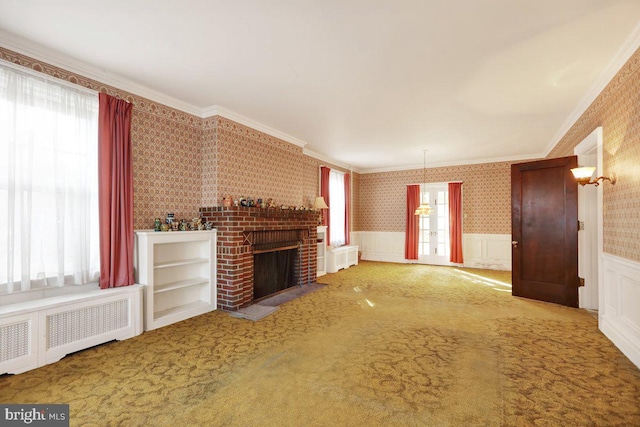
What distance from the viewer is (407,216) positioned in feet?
28.3

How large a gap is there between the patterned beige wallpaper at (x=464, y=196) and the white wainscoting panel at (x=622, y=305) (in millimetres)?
4449

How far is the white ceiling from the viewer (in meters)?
2.31

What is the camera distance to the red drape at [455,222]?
7953mm

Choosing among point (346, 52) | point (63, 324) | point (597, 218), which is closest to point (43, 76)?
point (63, 324)

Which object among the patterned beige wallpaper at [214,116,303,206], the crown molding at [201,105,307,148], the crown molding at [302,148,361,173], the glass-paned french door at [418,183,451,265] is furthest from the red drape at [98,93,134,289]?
the glass-paned french door at [418,183,451,265]

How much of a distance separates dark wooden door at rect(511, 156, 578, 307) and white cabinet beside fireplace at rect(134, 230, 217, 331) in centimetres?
475

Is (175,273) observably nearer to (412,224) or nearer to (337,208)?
(337,208)

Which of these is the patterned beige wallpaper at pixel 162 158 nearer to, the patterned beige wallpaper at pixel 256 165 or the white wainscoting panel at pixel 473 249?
the patterned beige wallpaper at pixel 256 165

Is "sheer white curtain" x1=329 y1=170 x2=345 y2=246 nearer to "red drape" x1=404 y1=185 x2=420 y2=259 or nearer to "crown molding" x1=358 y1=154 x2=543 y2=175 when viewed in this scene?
"crown molding" x1=358 y1=154 x2=543 y2=175

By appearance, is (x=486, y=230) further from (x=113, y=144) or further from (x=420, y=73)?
(x=113, y=144)

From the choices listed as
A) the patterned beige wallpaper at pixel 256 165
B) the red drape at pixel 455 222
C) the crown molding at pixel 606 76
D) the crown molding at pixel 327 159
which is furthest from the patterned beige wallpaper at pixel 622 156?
the crown molding at pixel 327 159

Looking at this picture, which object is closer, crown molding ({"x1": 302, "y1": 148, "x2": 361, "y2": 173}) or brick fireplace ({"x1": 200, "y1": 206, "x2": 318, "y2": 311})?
brick fireplace ({"x1": 200, "y1": 206, "x2": 318, "y2": 311})

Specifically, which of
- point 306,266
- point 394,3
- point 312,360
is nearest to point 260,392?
point 312,360

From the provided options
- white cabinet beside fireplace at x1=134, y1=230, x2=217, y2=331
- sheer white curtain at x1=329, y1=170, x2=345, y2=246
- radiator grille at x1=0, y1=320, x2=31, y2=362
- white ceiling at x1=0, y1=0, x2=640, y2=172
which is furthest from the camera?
sheer white curtain at x1=329, y1=170, x2=345, y2=246
